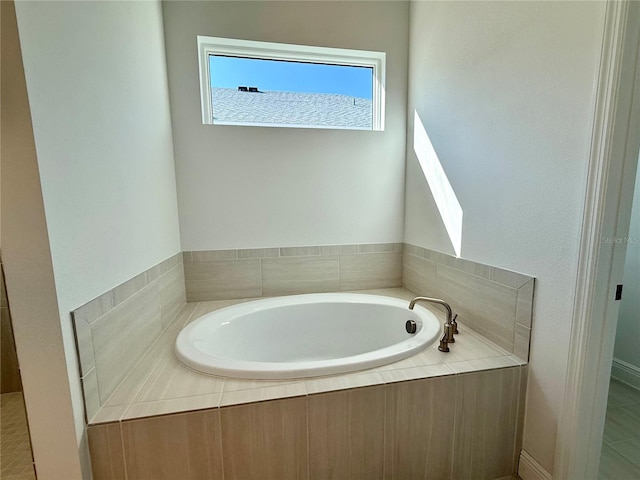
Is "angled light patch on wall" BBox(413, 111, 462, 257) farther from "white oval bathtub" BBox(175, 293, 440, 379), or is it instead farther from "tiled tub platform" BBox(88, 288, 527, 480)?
"tiled tub platform" BBox(88, 288, 527, 480)

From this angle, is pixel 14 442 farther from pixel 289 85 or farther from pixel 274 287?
pixel 289 85

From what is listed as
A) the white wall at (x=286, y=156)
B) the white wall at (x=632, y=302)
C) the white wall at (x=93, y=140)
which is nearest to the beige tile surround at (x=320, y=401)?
the white wall at (x=93, y=140)

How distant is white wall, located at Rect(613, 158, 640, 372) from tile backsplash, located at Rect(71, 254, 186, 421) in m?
2.90

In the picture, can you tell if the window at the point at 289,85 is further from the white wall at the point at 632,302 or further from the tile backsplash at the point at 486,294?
the white wall at the point at 632,302

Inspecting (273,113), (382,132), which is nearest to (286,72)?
(273,113)

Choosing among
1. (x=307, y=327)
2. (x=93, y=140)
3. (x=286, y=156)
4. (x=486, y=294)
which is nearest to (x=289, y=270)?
(x=307, y=327)

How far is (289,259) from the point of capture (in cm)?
215

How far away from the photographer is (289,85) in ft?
6.82

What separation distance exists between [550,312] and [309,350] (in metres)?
1.36

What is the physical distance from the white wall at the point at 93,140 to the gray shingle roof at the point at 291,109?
49 cm

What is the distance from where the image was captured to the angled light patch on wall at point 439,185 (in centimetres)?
169

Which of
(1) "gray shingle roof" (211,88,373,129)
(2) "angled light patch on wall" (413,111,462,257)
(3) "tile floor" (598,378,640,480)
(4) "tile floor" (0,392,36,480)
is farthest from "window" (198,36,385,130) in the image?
(3) "tile floor" (598,378,640,480)

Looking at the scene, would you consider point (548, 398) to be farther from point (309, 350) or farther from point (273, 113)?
point (273, 113)

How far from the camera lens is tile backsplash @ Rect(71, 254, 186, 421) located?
0.96 meters
